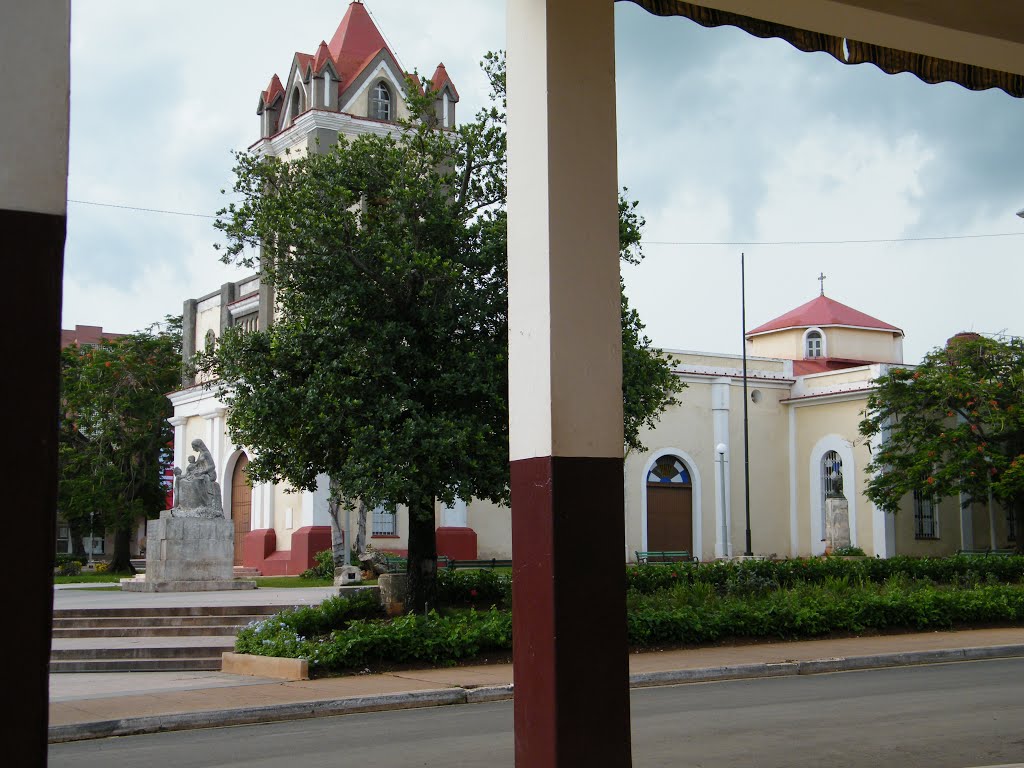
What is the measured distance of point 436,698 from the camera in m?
11.2

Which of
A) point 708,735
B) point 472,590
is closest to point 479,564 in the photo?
point 472,590

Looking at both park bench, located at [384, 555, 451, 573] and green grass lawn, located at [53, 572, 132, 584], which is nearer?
park bench, located at [384, 555, 451, 573]

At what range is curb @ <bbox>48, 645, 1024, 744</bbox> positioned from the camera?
988 centimetres

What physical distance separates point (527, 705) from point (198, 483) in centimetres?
2039

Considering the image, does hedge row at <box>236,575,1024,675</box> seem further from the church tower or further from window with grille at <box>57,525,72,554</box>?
window with grille at <box>57,525,72,554</box>

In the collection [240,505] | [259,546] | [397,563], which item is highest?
[240,505]

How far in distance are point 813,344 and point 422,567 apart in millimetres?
33208

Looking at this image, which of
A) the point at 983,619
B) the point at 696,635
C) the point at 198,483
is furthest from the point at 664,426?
the point at 696,635

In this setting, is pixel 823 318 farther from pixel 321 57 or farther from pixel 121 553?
pixel 121 553

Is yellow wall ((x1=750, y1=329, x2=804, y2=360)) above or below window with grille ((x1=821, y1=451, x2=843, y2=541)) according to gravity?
above

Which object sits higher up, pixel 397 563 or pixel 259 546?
pixel 259 546

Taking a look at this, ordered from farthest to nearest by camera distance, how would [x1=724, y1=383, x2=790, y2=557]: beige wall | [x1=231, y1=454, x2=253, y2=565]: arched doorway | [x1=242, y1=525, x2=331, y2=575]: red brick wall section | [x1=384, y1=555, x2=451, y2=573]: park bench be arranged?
[x1=724, y1=383, x2=790, y2=557]: beige wall → [x1=231, y1=454, x2=253, y2=565]: arched doorway → [x1=242, y1=525, x2=331, y2=575]: red brick wall section → [x1=384, y1=555, x2=451, y2=573]: park bench

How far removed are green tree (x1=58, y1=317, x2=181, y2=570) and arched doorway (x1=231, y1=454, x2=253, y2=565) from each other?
502 cm

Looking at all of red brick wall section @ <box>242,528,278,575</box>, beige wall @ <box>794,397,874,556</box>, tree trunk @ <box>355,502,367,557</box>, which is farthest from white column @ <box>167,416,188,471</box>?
beige wall @ <box>794,397,874,556</box>
